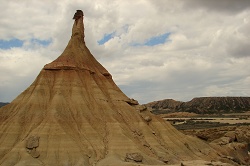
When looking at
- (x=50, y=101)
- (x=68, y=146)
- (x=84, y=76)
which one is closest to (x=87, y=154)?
(x=68, y=146)

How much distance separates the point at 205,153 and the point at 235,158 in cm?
835

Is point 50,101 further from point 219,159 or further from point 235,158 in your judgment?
point 235,158

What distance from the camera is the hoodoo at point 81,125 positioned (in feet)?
146

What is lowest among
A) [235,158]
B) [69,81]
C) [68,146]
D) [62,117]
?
[235,158]

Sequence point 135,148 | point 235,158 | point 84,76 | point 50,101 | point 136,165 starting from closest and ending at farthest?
point 136,165, point 135,148, point 50,101, point 84,76, point 235,158

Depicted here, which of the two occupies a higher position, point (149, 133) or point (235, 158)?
point (149, 133)

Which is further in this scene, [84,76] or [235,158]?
[235,158]

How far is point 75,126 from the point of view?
49.0 m

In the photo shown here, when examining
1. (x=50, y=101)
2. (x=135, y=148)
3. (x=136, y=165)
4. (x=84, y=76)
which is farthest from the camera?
(x=84, y=76)

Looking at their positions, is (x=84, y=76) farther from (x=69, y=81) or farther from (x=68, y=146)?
(x=68, y=146)

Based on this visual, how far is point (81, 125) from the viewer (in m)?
49.7

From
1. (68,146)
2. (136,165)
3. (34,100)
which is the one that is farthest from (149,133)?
(34,100)

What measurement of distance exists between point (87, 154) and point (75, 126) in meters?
5.18

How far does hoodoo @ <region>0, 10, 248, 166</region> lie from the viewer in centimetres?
4456
